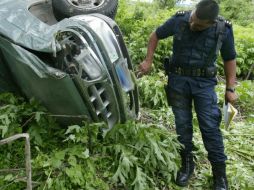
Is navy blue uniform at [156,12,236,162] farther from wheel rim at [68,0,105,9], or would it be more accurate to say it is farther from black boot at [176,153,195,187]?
wheel rim at [68,0,105,9]

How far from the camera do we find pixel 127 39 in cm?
708

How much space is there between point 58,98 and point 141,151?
85 cm

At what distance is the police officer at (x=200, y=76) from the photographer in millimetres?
3857

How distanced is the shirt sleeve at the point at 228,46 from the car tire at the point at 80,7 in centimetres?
184

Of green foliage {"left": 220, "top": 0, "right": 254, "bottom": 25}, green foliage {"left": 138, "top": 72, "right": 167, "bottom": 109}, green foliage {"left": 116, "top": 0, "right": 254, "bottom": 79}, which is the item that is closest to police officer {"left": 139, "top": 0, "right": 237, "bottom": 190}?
green foliage {"left": 138, "top": 72, "right": 167, "bottom": 109}

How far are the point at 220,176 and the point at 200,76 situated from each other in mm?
920

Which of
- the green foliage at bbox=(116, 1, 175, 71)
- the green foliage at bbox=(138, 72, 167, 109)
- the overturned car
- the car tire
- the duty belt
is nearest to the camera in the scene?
the overturned car

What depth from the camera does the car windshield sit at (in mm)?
3843

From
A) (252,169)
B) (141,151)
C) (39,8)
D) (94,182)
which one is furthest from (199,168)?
(39,8)

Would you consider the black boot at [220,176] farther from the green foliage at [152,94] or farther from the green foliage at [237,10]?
the green foliage at [237,10]

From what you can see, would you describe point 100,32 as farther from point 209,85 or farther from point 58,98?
point 209,85

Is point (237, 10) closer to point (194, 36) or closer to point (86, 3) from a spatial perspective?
point (86, 3)

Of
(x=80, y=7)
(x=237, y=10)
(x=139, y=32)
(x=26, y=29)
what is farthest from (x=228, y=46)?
(x=237, y=10)

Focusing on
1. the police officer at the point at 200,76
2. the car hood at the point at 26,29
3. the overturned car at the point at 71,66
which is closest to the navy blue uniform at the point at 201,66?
the police officer at the point at 200,76
